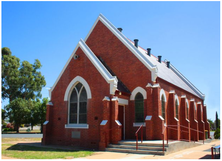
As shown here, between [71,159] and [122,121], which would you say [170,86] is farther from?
[71,159]

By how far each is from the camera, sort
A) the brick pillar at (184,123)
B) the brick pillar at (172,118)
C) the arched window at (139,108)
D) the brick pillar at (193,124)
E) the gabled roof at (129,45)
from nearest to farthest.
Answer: the gabled roof at (129,45) < the arched window at (139,108) < the brick pillar at (172,118) < the brick pillar at (184,123) < the brick pillar at (193,124)

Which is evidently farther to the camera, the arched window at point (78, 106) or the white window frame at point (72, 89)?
the arched window at point (78, 106)

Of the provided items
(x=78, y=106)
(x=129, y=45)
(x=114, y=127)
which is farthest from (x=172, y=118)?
(x=78, y=106)

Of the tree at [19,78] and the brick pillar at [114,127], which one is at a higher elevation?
the tree at [19,78]

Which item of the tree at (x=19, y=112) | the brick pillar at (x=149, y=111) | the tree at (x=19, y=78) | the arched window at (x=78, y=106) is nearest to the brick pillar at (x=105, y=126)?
the arched window at (x=78, y=106)

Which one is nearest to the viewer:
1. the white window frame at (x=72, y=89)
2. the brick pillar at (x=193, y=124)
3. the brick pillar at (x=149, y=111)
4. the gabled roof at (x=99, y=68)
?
the gabled roof at (x=99, y=68)

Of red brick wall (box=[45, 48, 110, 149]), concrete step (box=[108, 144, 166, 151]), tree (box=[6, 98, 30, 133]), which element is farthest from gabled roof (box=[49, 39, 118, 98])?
tree (box=[6, 98, 30, 133])

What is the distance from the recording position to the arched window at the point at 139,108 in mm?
18203

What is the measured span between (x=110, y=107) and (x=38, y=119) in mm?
30796

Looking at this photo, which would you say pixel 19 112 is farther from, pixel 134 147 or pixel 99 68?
pixel 134 147

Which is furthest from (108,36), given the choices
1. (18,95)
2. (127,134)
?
(18,95)

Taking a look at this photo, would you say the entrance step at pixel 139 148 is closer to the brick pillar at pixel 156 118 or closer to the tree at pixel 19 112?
the brick pillar at pixel 156 118

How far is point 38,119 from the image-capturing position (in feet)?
143

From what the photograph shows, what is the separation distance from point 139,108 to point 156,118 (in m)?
1.84
